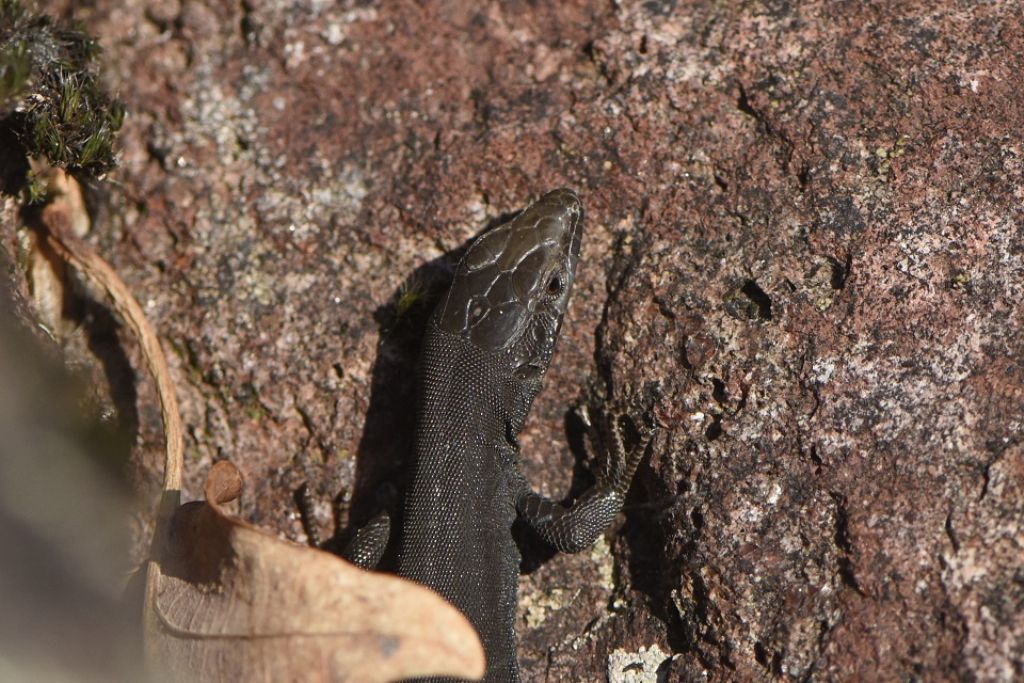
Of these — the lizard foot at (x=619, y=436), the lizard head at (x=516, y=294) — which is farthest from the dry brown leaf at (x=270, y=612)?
the lizard head at (x=516, y=294)

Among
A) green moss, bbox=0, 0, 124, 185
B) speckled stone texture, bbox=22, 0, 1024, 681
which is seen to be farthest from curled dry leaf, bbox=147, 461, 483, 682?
green moss, bbox=0, 0, 124, 185

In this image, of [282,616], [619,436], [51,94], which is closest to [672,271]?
[619,436]

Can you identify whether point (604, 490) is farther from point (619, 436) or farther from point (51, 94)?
point (51, 94)

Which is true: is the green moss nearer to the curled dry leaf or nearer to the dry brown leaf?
the dry brown leaf

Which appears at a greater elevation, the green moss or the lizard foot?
the green moss

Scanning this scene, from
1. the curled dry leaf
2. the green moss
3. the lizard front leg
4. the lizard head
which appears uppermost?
the green moss

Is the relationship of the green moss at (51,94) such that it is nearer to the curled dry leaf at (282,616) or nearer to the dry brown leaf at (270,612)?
the dry brown leaf at (270,612)
